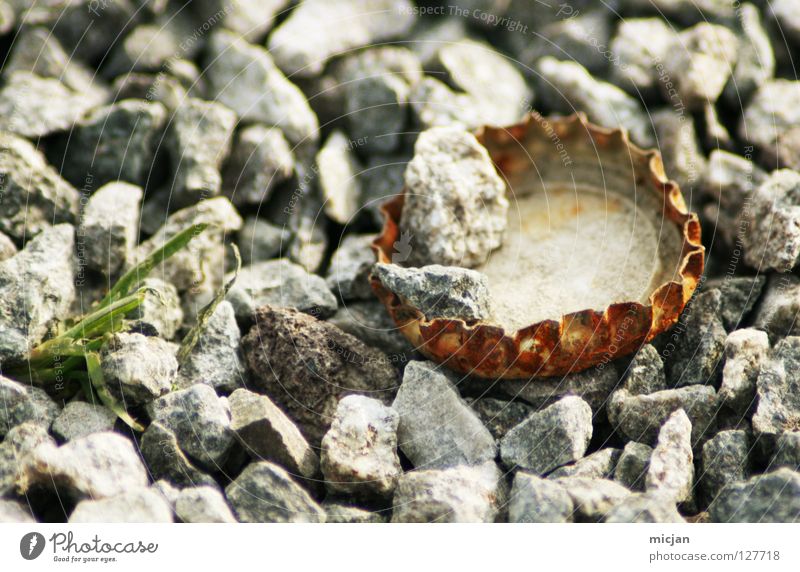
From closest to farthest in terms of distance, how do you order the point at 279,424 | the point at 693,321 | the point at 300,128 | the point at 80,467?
the point at 80,467 → the point at 279,424 → the point at 693,321 → the point at 300,128

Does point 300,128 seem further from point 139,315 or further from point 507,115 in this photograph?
point 139,315

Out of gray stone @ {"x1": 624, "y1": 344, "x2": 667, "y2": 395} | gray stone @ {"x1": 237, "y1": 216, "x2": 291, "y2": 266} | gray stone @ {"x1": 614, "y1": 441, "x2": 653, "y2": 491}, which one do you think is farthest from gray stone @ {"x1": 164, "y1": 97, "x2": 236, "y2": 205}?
gray stone @ {"x1": 614, "y1": 441, "x2": 653, "y2": 491}

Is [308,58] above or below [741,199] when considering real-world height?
above

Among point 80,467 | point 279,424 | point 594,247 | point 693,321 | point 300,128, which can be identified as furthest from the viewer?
point 300,128

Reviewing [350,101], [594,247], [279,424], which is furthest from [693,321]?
[350,101]

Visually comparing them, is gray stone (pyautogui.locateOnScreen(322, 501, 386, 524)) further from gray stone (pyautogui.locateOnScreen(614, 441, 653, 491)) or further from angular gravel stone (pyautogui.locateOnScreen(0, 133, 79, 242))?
angular gravel stone (pyautogui.locateOnScreen(0, 133, 79, 242))

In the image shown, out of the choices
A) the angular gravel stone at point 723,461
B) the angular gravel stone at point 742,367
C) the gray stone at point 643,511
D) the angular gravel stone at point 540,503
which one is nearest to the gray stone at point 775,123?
the angular gravel stone at point 742,367

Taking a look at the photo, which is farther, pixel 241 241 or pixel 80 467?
pixel 241 241
